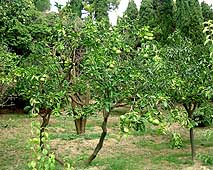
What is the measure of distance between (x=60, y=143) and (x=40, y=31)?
5.59m

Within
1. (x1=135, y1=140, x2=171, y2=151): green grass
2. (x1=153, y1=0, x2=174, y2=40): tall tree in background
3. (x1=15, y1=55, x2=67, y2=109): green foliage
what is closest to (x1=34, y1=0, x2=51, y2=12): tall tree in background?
(x1=153, y1=0, x2=174, y2=40): tall tree in background

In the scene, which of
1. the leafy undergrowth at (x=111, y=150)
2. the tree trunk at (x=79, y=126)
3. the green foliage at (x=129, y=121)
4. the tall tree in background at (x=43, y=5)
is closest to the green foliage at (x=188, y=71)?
the leafy undergrowth at (x=111, y=150)

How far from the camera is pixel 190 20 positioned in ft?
46.2

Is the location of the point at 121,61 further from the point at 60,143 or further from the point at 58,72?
the point at 60,143

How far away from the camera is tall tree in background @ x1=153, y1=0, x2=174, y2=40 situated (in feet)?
51.5

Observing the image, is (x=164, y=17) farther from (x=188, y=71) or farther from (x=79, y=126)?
(x=188, y=71)

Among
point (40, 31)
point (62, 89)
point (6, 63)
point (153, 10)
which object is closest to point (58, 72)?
point (62, 89)

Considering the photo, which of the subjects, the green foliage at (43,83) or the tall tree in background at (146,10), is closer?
the green foliage at (43,83)

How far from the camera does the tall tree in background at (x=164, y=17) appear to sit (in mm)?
15695

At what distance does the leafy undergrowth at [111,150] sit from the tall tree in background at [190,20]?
4007mm

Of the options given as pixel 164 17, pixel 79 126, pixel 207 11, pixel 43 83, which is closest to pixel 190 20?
pixel 164 17

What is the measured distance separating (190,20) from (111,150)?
7746mm

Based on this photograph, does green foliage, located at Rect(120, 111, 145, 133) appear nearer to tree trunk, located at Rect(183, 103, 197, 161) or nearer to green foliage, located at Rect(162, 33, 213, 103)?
green foliage, located at Rect(162, 33, 213, 103)

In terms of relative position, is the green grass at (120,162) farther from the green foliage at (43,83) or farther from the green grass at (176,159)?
the green foliage at (43,83)
